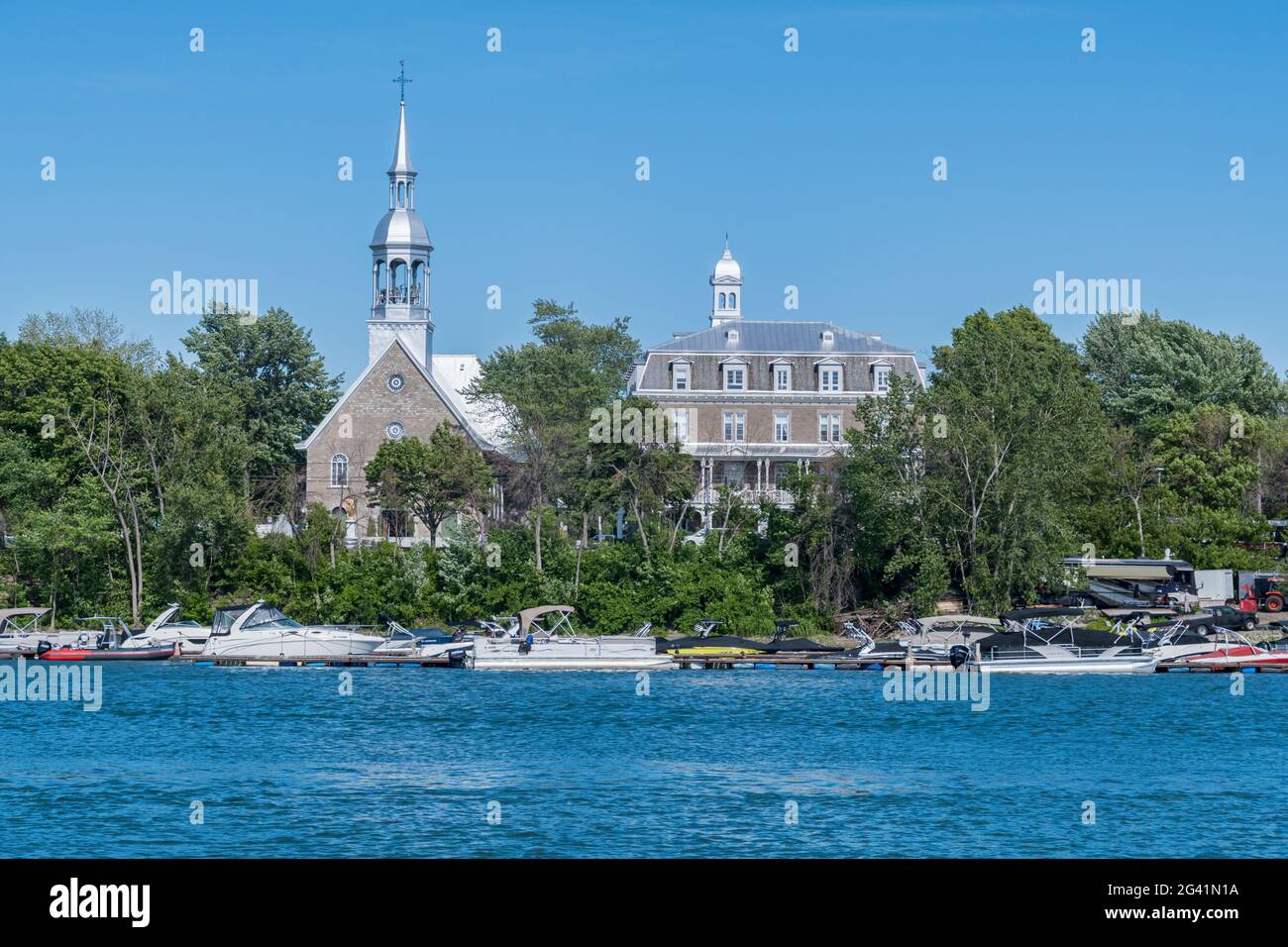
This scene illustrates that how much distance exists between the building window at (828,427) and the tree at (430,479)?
2252cm

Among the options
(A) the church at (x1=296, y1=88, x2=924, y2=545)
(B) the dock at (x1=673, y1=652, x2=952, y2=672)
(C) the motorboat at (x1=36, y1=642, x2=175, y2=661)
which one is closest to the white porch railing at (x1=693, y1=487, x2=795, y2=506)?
(A) the church at (x1=296, y1=88, x2=924, y2=545)

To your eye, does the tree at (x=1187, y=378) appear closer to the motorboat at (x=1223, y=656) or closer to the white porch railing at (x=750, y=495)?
the white porch railing at (x=750, y=495)

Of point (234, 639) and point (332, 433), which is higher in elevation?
point (332, 433)

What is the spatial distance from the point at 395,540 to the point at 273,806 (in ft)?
130

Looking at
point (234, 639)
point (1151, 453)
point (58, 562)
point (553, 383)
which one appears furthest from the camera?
point (553, 383)

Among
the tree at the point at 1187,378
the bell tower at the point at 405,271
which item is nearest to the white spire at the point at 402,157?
the bell tower at the point at 405,271

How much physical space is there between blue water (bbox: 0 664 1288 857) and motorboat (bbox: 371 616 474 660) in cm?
343

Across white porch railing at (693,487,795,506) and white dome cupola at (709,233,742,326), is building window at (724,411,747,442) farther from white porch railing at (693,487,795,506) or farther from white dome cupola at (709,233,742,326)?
white dome cupola at (709,233,742,326)

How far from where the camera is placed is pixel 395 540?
7075cm

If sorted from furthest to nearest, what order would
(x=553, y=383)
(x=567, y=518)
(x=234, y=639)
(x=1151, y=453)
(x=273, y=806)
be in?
(x=553, y=383)
(x=1151, y=453)
(x=567, y=518)
(x=234, y=639)
(x=273, y=806)

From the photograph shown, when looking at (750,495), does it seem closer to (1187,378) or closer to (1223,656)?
(1223,656)

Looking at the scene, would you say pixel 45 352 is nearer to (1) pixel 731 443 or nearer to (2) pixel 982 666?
(1) pixel 731 443

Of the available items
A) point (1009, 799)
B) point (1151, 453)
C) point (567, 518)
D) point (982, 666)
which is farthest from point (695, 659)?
point (1151, 453)

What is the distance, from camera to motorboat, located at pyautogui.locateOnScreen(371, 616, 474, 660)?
194ft
